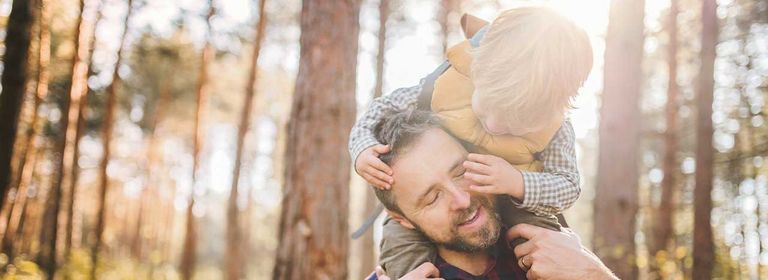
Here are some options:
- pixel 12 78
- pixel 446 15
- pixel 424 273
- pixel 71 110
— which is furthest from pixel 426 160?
pixel 446 15

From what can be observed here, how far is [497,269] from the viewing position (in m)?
2.13

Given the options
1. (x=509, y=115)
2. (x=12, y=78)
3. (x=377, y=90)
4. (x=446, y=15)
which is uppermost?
(x=446, y=15)

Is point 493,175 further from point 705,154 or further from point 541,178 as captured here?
point 705,154

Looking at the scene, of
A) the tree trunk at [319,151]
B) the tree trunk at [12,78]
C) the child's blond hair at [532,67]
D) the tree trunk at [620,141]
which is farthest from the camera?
the tree trunk at [620,141]

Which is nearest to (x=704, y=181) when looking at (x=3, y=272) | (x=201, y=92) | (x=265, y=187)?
(x=3, y=272)

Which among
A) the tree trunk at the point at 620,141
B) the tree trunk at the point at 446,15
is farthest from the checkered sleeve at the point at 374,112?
the tree trunk at the point at 446,15

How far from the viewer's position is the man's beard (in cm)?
193

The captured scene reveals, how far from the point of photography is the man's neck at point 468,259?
6.83 feet

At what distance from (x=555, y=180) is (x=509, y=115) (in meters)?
0.29

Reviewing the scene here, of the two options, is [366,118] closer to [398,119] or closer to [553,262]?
[398,119]

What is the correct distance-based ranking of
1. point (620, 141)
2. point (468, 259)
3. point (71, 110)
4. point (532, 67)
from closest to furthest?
point (532, 67)
point (468, 259)
point (620, 141)
point (71, 110)

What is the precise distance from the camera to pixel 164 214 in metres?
38.9

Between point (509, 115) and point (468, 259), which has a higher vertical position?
point (509, 115)

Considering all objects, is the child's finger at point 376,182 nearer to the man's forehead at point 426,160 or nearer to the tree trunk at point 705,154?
the man's forehead at point 426,160
